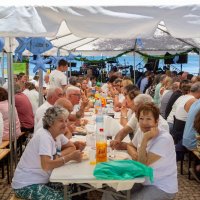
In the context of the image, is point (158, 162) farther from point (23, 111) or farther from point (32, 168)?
point (23, 111)

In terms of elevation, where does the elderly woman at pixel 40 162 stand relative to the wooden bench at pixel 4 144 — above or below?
above

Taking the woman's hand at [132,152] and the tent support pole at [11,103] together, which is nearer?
the woman's hand at [132,152]

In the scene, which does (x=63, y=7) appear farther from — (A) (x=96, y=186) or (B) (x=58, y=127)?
(A) (x=96, y=186)

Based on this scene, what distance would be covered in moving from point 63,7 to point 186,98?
3070 millimetres

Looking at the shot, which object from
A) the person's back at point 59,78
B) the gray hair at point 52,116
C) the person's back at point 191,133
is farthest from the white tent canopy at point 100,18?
the person's back at point 59,78

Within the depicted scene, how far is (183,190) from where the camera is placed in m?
4.63

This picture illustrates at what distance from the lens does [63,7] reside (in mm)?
2990

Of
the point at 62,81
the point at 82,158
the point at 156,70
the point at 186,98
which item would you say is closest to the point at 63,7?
the point at 82,158

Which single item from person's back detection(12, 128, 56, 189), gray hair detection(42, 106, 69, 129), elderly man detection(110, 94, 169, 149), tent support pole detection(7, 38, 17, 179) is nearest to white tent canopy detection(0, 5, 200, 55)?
gray hair detection(42, 106, 69, 129)

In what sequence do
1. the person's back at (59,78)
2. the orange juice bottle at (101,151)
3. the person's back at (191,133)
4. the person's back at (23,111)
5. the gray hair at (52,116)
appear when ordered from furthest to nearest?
the person's back at (59,78), the person's back at (23,111), the person's back at (191,133), the gray hair at (52,116), the orange juice bottle at (101,151)

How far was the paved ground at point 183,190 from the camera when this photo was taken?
4367 millimetres

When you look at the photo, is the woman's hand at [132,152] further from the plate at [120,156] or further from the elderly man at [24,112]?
the elderly man at [24,112]

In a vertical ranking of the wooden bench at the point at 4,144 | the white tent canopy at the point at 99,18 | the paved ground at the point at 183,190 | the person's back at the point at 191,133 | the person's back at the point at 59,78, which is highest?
the white tent canopy at the point at 99,18
